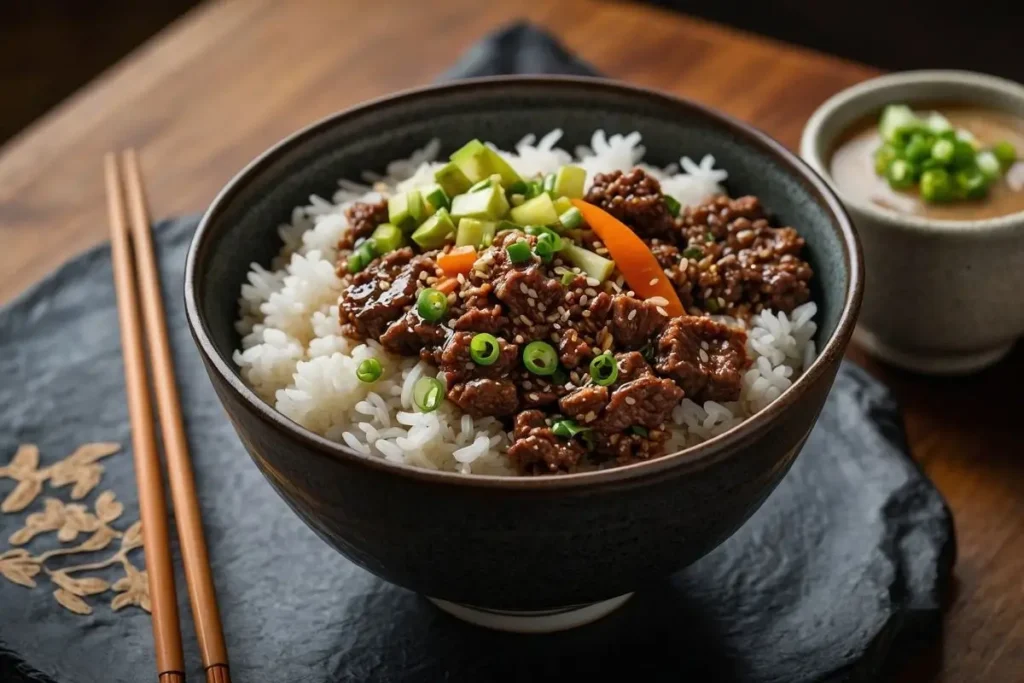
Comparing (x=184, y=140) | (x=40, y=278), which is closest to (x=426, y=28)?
(x=184, y=140)

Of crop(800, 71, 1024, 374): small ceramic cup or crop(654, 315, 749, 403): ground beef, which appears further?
crop(800, 71, 1024, 374): small ceramic cup

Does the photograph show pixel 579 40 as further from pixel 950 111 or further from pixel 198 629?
pixel 198 629

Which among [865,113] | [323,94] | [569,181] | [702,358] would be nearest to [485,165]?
[569,181]

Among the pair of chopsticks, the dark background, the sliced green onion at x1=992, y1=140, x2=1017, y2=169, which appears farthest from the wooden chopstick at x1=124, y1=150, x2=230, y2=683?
the dark background

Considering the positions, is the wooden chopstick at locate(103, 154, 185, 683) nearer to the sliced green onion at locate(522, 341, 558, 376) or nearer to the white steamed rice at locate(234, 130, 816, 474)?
the white steamed rice at locate(234, 130, 816, 474)

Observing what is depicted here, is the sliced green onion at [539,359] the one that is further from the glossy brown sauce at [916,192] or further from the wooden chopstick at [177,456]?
the glossy brown sauce at [916,192]

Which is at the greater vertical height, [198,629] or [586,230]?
[586,230]

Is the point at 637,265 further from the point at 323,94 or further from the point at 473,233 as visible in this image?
the point at 323,94
